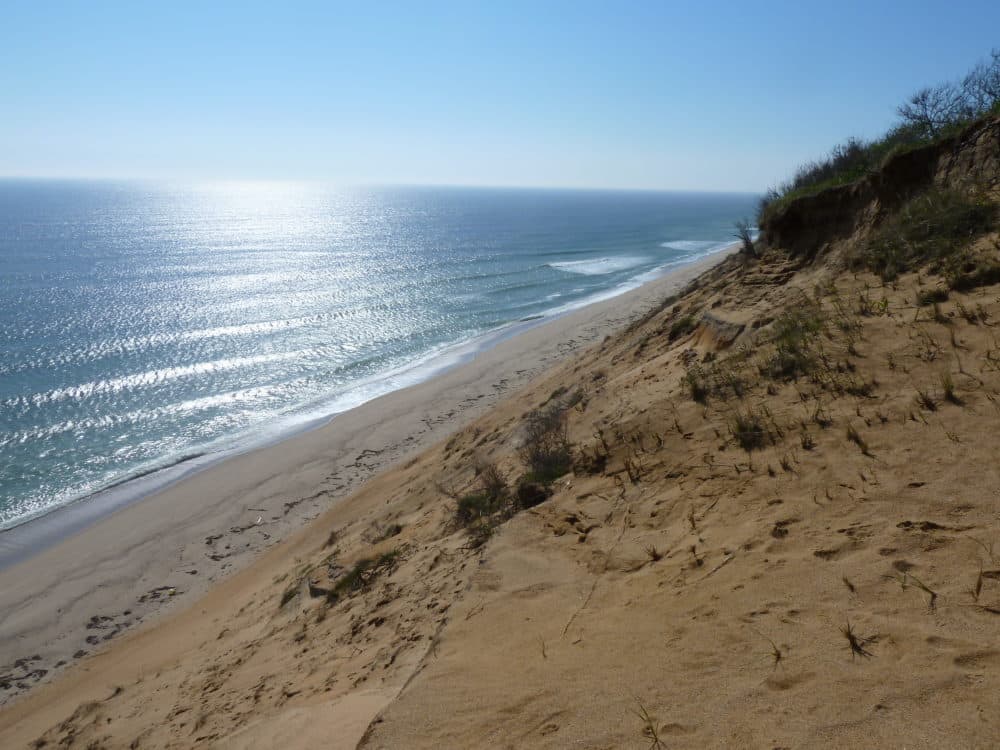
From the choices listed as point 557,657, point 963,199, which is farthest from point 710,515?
point 963,199

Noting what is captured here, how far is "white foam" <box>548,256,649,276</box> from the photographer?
46159 mm

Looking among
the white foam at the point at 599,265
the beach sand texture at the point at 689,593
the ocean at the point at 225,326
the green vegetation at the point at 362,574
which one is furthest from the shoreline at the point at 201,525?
the white foam at the point at 599,265

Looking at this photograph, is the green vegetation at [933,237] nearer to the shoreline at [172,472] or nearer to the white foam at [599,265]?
the shoreline at [172,472]

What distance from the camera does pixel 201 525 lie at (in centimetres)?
1373

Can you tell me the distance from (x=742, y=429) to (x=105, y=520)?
1438 centimetres

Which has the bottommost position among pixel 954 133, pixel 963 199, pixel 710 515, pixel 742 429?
pixel 710 515

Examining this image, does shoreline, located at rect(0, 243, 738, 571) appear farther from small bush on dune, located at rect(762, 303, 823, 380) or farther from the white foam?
the white foam

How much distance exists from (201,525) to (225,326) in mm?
19472

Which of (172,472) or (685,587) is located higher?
(685,587)

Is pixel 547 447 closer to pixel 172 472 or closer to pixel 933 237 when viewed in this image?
pixel 933 237

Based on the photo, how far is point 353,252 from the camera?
59.2 metres

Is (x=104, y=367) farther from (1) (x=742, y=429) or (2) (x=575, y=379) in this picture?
(1) (x=742, y=429)

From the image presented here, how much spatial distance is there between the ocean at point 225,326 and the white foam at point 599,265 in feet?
0.51

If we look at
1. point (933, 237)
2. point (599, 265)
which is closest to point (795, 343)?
point (933, 237)
